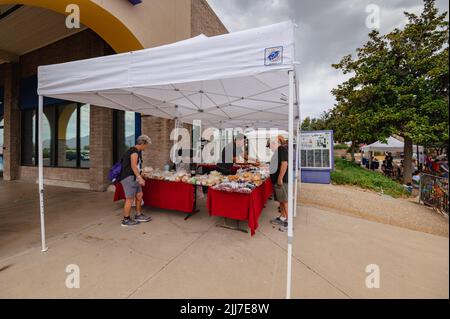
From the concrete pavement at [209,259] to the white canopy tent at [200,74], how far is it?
469mm

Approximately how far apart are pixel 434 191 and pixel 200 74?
657 cm

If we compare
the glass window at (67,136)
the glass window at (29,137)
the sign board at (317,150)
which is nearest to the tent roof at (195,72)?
the glass window at (67,136)

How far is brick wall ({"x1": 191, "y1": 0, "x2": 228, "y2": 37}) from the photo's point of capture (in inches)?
305

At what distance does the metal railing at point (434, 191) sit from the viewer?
4.68 metres

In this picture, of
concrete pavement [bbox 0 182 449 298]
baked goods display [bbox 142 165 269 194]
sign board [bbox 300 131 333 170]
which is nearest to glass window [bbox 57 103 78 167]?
concrete pavement [bbox 0 182 449 298]

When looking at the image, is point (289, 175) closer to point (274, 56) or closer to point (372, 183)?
point (274, 56)

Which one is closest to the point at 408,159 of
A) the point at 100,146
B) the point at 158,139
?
the point at 158,139

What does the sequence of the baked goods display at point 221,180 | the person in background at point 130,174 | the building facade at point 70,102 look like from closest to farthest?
the baked goods display at point 221,180 < the person in background at point 130,174 < the building facade at point 70,102

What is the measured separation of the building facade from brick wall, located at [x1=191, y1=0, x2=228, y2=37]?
0.12 feet

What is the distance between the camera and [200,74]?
7.43 feet

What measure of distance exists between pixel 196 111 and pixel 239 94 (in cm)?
210

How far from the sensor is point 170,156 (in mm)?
6492

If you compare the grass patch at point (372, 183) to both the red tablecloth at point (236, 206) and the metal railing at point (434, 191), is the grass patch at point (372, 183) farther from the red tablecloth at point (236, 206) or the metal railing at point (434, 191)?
the red tablecloth at point (236, 206)
